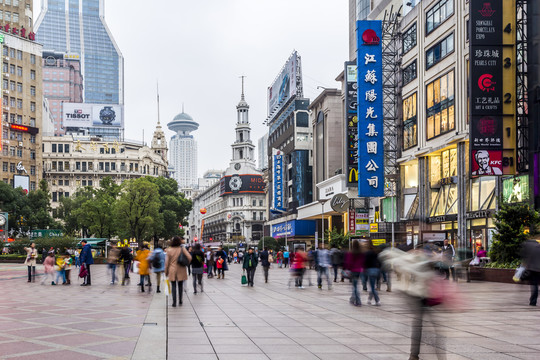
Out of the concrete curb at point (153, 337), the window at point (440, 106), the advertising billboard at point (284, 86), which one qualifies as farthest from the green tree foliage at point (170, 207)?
the concrete curb at point (153, 337)

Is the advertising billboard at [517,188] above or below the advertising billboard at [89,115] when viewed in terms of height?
below

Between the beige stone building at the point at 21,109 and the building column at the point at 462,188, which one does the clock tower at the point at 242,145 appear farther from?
the building column at the point at 462,188

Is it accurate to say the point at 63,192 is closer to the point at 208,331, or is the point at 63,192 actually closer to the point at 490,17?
the point at 490,17

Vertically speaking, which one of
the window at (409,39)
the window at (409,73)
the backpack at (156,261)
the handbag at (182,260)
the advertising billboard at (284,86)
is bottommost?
the backpack at (156,261)

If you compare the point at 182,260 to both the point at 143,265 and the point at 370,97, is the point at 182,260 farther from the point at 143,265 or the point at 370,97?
the point at 370,97

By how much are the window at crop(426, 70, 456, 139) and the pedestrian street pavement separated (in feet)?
72.8

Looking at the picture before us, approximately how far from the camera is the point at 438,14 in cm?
4116

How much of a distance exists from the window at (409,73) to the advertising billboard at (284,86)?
168ft

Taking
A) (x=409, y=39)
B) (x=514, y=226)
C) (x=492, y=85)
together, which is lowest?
(x=514, y=226)

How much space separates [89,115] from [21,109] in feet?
152

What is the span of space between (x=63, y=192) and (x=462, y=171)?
110 m

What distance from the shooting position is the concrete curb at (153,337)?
28.6 feet

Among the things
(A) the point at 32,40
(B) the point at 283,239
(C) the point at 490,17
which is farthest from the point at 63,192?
(C) the point at 490,17

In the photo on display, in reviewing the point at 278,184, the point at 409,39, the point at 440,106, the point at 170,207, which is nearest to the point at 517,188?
the point at 440,106
